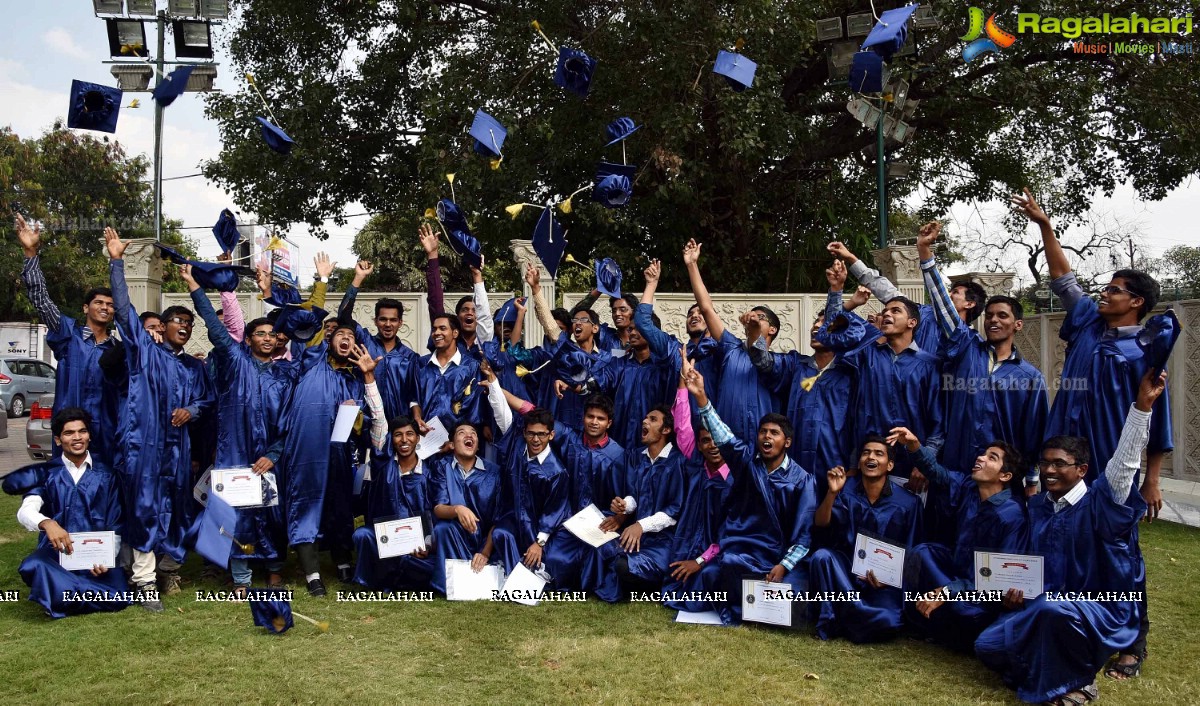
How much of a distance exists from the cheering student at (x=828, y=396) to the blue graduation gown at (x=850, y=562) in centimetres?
51

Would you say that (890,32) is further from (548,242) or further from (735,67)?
(548,242)

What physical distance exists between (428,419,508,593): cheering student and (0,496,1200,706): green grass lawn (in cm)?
39

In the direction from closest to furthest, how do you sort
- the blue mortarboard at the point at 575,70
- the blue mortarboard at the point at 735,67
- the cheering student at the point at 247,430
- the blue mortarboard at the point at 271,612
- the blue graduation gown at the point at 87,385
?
the blue mortarboard at the point at 271,612, the cheering student at the point at 247,430, the blue graduation gown at the point at 87,385, the blue mortarboard at the point at 575,70, the blue mortarboard at the point at 735,67

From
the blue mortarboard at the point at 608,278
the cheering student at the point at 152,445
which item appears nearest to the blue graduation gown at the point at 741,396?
the blue mortarboard at the point at 608,278

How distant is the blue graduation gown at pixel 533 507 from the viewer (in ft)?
19.4

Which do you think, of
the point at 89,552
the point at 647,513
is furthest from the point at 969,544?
the point at 89,552

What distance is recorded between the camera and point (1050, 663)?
157 inches

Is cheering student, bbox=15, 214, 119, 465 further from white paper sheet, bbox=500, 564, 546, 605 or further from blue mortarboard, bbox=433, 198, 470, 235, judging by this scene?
white paper sheet, bbox=500, 564, 546, 605

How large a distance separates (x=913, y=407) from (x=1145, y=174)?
1169 cm

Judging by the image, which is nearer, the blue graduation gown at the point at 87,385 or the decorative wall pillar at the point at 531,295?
the blue graduation gown at the point at 87,385

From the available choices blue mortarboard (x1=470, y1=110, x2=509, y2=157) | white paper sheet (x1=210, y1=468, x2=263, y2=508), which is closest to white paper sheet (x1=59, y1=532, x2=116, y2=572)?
white paper sheet (x1=210, y1=468, x2=263, y2=508)

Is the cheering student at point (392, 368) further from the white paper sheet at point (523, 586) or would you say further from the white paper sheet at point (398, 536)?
the white paper sheet at point (523, 586)

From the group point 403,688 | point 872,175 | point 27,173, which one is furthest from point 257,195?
point 27,173

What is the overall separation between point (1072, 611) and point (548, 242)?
484cm
